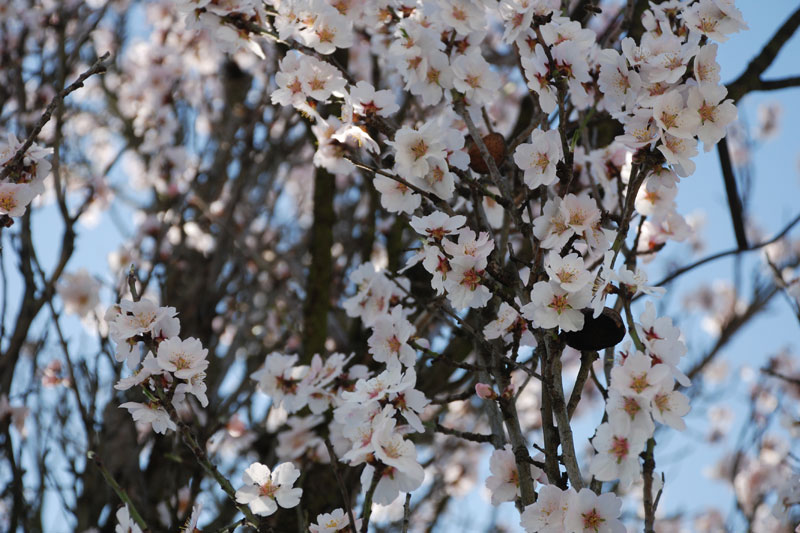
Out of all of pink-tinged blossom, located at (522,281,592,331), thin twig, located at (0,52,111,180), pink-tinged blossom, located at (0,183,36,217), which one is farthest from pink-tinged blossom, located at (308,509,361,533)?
thin twig, located at (0,52,111,180)

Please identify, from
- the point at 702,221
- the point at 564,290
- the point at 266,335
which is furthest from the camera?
the point at 702,221

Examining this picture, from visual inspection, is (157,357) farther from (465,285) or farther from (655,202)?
(655,202)

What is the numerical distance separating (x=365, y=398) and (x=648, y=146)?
81 centimetres

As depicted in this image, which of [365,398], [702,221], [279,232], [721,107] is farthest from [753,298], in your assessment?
[702,221]

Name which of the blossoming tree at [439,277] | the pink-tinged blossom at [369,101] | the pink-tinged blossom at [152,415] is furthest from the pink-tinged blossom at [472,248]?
the pink-tinged blossom at [152,415]

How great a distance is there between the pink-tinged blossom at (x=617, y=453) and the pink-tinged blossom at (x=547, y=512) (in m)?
0.08

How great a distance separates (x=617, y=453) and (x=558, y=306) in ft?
1.00

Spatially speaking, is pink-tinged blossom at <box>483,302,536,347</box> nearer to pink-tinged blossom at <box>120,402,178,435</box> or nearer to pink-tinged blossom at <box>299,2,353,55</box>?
pink-tinged blossom at <box>120,402,178,435</box>

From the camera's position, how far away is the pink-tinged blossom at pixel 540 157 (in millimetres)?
1637

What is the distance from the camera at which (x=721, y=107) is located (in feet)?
5.21

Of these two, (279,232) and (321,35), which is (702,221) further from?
(321,35)

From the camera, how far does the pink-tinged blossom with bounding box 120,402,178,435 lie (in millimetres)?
1579

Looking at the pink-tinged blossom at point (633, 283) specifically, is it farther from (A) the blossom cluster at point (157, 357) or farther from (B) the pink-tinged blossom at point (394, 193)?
(A) the blossom cluster at point (157, 357)

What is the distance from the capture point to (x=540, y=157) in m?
1.68
